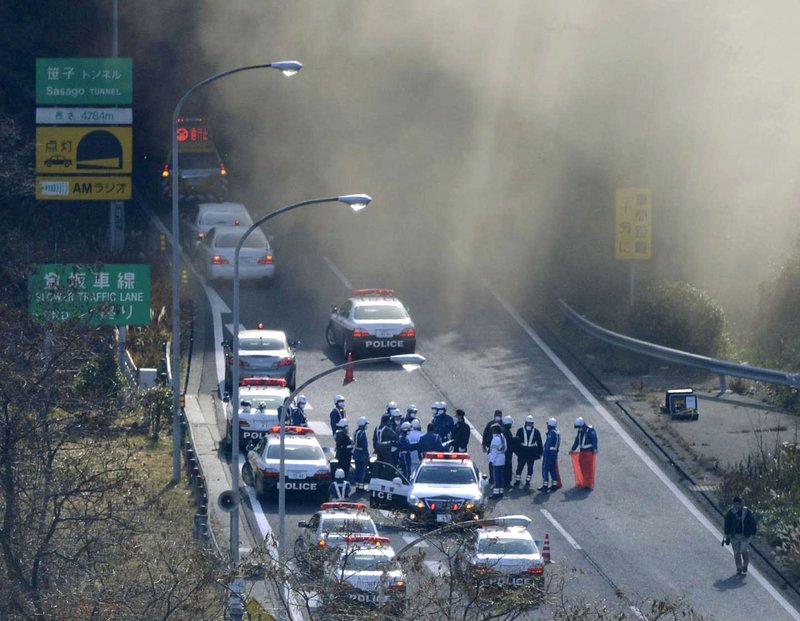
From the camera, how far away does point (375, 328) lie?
1373 inches

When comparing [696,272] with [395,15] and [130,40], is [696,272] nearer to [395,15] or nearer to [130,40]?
[395,15]

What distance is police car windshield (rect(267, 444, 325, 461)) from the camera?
2791cm

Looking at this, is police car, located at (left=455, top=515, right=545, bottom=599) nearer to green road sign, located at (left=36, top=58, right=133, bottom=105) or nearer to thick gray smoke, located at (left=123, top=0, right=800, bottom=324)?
green road sign, located at (left=36, top=58, right=133, bottom=105)

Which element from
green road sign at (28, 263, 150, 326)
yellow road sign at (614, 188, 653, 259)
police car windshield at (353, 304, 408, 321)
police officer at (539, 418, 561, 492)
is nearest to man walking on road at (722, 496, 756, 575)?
police officer at (539, 418, 561, 492)

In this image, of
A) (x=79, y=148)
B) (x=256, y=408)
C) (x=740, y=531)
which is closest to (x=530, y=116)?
(x=79, y=148)

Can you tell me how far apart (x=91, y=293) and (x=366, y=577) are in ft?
36.2

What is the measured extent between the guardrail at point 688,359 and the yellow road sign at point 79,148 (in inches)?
451

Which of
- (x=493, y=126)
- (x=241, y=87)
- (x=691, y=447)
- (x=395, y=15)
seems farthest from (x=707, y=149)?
(x=691, y=447)

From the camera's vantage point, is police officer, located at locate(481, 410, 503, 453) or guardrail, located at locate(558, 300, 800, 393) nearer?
police officer, located at locate(481, 410, 503, 453)

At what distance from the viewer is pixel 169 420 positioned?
32.6 m

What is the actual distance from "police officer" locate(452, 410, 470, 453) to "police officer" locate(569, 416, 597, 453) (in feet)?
6.67

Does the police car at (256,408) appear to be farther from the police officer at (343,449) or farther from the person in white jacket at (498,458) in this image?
the person in white jacket at (498,458)

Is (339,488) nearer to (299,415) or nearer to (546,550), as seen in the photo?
(299,415)

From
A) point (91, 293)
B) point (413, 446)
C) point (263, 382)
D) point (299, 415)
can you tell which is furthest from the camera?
point (263, 382)
